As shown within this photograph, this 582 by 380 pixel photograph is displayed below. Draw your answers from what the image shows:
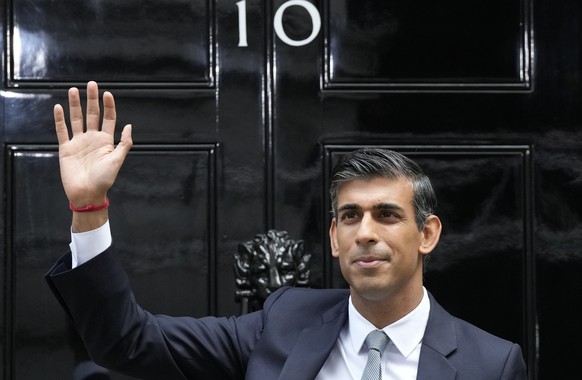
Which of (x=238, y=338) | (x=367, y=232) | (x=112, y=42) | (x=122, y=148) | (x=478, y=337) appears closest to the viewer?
(x=122, y=148)

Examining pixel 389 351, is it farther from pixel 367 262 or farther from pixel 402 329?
pixel 367 262

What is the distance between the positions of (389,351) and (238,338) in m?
0.44

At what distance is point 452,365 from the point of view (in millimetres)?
2926

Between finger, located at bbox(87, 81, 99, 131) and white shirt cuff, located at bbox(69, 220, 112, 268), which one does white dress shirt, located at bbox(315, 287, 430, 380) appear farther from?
finger, located at bbox(87, 81, 99, 131)

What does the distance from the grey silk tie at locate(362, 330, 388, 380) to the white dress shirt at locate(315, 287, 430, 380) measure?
0.02 meters

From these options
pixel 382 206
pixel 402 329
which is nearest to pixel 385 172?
pixel 382 206

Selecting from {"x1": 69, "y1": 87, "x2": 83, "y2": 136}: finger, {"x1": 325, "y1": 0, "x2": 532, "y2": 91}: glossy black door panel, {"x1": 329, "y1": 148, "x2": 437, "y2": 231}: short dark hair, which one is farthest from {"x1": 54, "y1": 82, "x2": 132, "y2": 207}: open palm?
{"x1": 325, "y1": 0, "x2": 532, "y2": 91}: glossy black door panel

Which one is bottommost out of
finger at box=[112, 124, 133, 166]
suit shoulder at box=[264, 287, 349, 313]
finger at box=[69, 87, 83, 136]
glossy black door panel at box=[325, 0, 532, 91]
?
suit shoulder at box=[264, 287, 349, 313]

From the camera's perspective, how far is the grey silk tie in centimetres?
294

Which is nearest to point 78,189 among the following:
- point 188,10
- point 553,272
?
point 188,10

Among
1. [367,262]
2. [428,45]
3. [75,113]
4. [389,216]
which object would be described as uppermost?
[428,45]

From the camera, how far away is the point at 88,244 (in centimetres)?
281

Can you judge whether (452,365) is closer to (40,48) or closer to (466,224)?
(466,224)

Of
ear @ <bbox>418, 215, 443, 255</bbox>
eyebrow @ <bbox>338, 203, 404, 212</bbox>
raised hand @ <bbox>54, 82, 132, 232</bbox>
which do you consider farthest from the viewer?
ear @ <bbox>418, 215, 443, 255</bbox>
